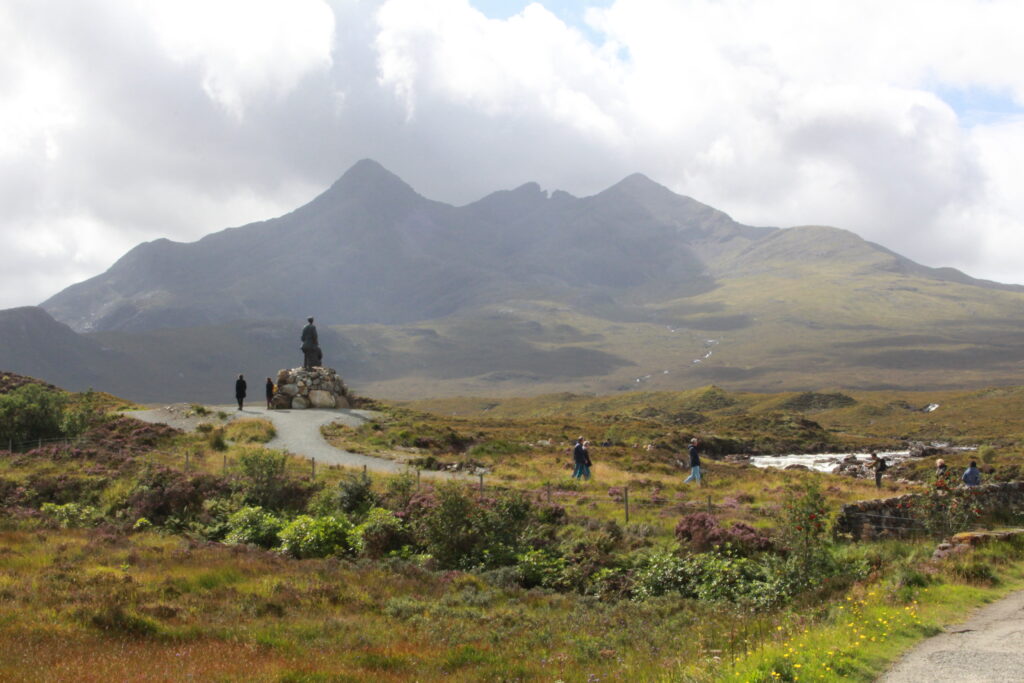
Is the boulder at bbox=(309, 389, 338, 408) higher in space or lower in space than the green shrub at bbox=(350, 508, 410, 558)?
higher

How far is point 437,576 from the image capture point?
19.1m

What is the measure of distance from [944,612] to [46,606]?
1698cm

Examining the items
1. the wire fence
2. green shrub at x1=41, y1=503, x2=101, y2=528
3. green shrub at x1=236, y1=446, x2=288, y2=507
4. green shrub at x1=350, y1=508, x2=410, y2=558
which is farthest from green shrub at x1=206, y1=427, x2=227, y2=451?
green shrub at x1=350, y1=508, x2=410, y2=558

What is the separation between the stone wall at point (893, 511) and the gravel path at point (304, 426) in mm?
17318

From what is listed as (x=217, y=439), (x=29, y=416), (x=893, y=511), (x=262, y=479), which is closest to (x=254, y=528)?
(x=262, y=479)

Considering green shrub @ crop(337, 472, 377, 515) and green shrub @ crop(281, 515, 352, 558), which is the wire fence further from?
green shrub @ crop(281, 515, 352, 558)

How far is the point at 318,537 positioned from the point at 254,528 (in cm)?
273

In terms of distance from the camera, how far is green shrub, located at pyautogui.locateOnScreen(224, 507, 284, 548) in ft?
74.7

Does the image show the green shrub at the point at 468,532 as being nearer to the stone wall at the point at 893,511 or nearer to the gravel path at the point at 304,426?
the stone wall at the point at 893,511

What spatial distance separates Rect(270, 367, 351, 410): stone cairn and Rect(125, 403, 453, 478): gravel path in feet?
6.74

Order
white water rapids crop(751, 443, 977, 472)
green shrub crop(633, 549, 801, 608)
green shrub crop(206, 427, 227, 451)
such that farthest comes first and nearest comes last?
white water rapids crop(751, 443, 977, 472) → green shrub crop(206, 427, 227, 451) → green shrub crop(633, 549, 801, 608)

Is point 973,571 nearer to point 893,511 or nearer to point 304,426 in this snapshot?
point 893,511

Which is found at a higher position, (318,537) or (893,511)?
(893,511)

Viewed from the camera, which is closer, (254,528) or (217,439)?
(254,528)
